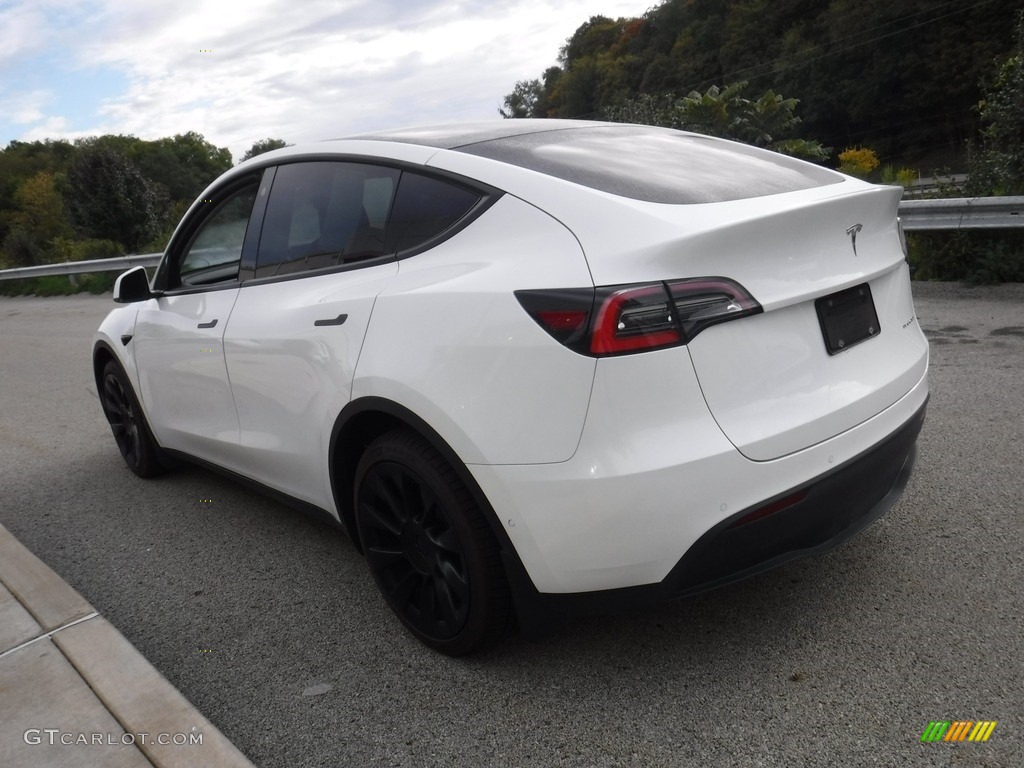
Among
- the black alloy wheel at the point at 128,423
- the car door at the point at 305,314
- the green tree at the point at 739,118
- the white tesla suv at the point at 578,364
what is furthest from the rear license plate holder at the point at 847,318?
the green tree at the point at 739,118

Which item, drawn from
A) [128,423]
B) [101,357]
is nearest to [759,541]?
[128,423]

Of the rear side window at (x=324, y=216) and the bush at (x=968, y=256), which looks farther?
the bush at (x=968, y=256)

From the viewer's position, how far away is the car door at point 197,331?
3.79m

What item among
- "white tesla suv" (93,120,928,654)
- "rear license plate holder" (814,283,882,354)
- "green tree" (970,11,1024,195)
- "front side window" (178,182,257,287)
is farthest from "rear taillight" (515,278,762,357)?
"green tree" (970,11,1024,195)

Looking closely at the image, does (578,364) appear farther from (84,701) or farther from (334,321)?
(84,701)

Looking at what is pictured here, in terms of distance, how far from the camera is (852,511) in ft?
8.38

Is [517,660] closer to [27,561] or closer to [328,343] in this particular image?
[328,343]

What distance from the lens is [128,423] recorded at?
201 inches

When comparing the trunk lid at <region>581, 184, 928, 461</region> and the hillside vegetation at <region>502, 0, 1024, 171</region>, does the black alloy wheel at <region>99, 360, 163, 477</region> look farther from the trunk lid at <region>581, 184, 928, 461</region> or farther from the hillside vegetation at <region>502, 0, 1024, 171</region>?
the hillside vegetation at <region>502, 0, 1024, 171</region>

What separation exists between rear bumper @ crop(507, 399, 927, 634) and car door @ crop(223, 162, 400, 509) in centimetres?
98

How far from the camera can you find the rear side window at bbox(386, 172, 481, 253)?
274 centimetres

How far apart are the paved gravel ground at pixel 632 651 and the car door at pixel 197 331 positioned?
0.53 meters

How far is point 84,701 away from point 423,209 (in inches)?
72.4

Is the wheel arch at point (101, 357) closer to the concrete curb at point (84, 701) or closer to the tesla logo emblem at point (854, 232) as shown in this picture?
the concrete curb at point (84, 701)
